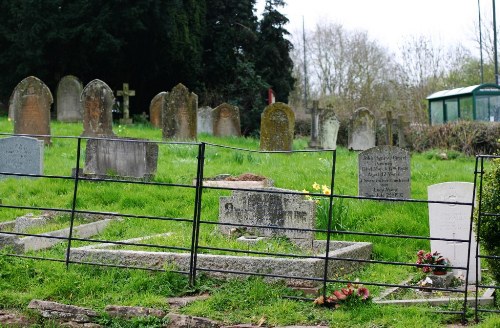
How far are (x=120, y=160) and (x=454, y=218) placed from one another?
7.09 metres

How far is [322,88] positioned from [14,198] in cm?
3702

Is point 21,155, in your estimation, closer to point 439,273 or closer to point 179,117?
point 179,117

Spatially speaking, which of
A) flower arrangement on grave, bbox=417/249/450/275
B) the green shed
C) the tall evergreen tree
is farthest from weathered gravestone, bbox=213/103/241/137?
flower arrangement on grave, bbox=417/249/450/275

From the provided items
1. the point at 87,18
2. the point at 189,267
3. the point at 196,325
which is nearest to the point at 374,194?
the point at 189,267

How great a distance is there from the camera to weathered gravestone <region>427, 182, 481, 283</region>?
8.81m

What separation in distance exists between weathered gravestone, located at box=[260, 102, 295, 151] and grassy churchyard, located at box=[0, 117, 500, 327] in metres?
1.74

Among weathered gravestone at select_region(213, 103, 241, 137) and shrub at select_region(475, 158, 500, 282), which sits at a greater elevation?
weathered gravestone at select_region(213, 103, 241, 137)

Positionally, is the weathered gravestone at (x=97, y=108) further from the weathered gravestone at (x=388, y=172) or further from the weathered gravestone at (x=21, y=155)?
the weathered gravestone at (x=388, y=172)

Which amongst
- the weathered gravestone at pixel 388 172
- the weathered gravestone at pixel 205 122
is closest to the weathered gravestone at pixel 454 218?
the weathered gravestone at pixel 388 172

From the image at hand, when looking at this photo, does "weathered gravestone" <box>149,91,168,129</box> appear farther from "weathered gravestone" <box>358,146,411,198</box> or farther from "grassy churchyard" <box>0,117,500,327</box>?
"weathered gravestone" <box>358,146,411,198</box>

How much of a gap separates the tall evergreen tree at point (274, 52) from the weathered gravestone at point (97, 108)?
20632 millimetres

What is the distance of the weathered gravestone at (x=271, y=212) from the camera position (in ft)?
31.9

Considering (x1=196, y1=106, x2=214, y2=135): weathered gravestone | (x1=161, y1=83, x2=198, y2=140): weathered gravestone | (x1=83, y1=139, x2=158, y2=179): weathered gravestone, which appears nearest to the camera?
(x1=83, y1=139, x2=158, y2=179): weathered gravestone

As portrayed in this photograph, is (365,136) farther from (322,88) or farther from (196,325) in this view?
(322,88)
